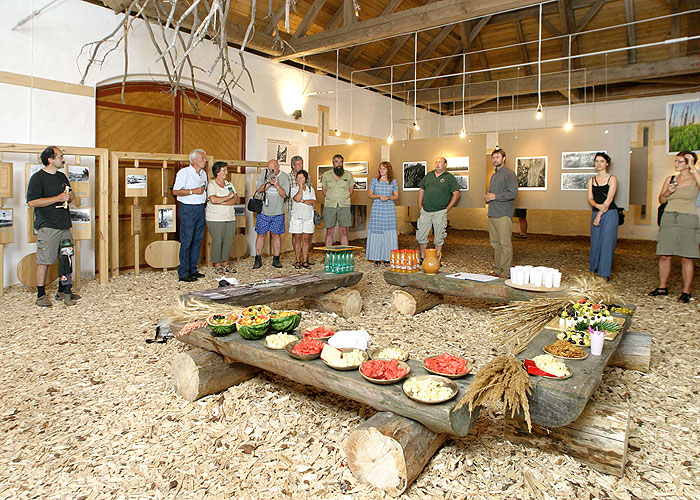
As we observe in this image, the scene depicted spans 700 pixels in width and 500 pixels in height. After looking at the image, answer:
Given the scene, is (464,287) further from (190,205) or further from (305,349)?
(190,205)

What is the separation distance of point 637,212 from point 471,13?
8227 mm

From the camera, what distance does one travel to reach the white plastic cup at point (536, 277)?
13.5ft

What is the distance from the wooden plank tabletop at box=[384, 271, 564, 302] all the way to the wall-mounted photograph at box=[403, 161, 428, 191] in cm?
390

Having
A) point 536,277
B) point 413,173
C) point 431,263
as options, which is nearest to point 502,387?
point 536,277

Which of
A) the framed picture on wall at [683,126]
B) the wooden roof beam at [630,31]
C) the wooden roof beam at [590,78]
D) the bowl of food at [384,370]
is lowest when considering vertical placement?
the bowl of food at [384,370]

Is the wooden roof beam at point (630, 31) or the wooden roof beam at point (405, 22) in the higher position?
the wooden roof beam at point (630, 31)

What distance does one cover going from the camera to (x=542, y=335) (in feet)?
9.05

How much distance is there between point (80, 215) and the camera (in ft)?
18.6

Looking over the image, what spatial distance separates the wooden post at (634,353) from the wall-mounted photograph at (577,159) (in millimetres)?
4289

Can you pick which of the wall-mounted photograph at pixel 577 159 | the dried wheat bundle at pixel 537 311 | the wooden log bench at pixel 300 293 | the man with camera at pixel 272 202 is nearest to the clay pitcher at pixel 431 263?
the wooden log bench at pixel 300 293

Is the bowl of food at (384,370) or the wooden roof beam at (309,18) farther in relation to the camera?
the wooden roof beam at (309,18)

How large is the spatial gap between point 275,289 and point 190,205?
2.78m

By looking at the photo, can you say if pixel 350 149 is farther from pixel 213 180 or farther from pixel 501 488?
pixel 501 488

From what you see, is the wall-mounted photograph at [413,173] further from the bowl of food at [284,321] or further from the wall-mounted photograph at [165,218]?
the bowl of food at [284,321]
